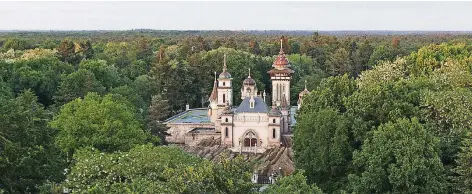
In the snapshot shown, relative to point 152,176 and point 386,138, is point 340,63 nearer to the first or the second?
point 386,138

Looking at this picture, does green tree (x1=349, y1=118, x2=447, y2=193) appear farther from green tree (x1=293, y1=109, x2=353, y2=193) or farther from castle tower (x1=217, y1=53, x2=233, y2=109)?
castle tower (x1=217, y1=53, x2=233, y2=109)

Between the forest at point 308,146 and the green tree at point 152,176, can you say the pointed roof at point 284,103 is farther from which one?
the green tree at point 152,176

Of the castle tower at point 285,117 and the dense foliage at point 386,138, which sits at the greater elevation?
the dense foliage at point 386,138

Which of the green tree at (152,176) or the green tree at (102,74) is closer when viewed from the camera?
the green tree at (152,176)

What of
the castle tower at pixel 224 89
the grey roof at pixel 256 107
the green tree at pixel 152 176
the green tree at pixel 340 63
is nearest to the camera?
the green tree at pixel 152 176

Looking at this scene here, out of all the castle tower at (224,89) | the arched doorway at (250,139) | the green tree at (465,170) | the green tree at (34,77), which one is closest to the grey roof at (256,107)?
the arched doorway at (250,139)

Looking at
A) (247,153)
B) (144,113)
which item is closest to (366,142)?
(247,153)

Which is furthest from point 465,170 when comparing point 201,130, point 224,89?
point 201,130
